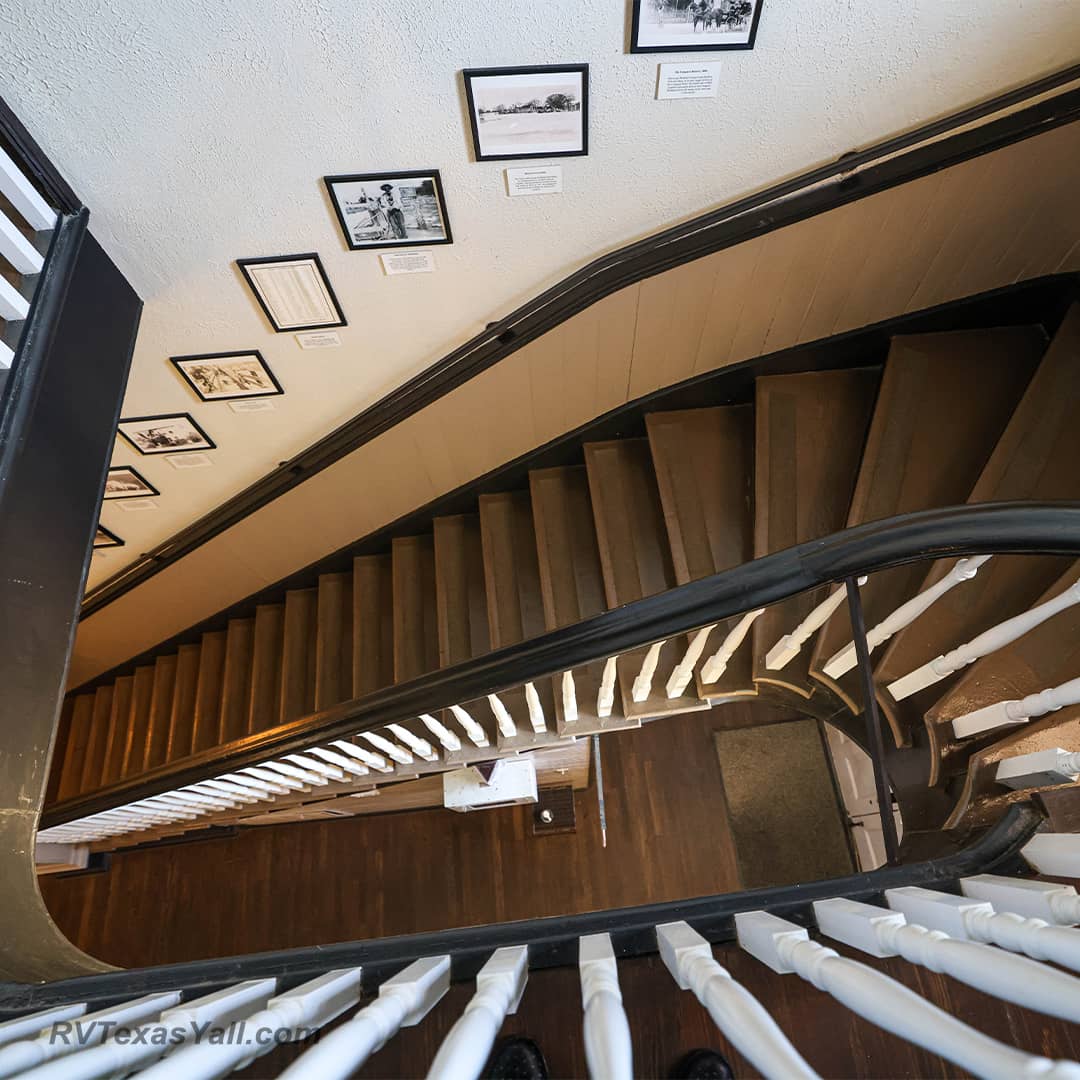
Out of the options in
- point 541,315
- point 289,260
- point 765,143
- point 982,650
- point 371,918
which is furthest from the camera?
point 371,918

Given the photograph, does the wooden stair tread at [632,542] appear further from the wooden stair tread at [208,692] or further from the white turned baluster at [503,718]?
the wooden stair tread at [208,692]

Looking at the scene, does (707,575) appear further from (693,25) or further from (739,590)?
(693,25)

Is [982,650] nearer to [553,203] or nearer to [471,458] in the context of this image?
[553,203]

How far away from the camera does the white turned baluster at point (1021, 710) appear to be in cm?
118

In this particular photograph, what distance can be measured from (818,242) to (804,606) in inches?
46.4

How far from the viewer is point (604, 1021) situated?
695 millimetres

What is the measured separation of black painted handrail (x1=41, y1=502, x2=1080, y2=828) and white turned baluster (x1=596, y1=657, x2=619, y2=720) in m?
0.57

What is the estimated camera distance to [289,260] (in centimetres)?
233

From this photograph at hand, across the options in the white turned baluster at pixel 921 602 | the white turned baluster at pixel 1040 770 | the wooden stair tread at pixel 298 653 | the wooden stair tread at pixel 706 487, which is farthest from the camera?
the wooden stair tread at pixel 298 653

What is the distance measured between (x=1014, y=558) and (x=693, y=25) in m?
1.62

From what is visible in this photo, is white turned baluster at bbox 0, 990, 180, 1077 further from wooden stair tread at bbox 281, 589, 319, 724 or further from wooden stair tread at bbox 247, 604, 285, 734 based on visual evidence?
wooden stair tread at bbox 247, 604, 285, 734

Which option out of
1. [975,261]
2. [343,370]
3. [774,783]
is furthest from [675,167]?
[774,783]

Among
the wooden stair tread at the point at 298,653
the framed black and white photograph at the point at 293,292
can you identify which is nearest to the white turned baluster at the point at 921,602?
the framed black and white photograph at the point at 293,292

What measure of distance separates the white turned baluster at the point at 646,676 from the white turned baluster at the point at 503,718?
1.38 feet
